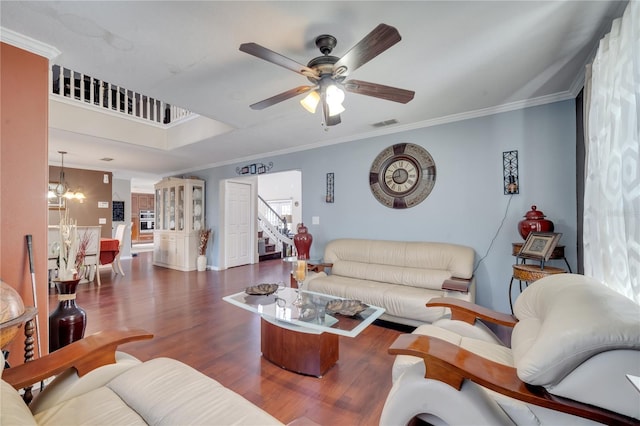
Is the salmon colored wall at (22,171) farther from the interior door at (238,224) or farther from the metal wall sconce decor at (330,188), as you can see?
the interior door at (238,224)

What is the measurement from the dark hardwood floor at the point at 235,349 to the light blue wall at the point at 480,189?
1.42 meters

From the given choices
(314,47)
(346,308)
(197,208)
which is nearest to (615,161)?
(346,308)

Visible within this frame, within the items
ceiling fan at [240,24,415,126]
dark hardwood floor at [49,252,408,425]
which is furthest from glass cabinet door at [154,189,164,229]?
ceiling fan at [240,24,415,126]

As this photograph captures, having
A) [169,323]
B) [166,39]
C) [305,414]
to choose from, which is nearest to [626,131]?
[305,414]

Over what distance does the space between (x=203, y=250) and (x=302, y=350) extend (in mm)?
4760

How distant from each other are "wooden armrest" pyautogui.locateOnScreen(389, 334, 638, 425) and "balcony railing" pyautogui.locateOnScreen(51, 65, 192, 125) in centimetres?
376

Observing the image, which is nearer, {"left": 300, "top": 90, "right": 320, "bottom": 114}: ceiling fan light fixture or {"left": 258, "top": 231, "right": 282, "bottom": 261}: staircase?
{"left": 300, "top": 90, "right": 320, "bottom": 114}: ceiling fan light fixture

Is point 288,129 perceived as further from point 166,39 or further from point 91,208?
point 91,208

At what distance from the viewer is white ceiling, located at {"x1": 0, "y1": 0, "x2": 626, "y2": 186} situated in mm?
1620

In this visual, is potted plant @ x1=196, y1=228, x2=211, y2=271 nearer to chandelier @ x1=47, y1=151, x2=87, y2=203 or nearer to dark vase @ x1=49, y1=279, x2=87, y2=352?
chandelier @ x1=47, y1=151, x2=87, y2=203

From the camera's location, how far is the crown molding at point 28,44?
180 cm

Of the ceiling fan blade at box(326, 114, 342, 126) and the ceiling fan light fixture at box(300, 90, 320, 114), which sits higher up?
the ceiling fan light fixture at box(300, 90, 320, 114)

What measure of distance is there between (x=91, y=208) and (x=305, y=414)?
744cm

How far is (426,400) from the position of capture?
1.15 metres
